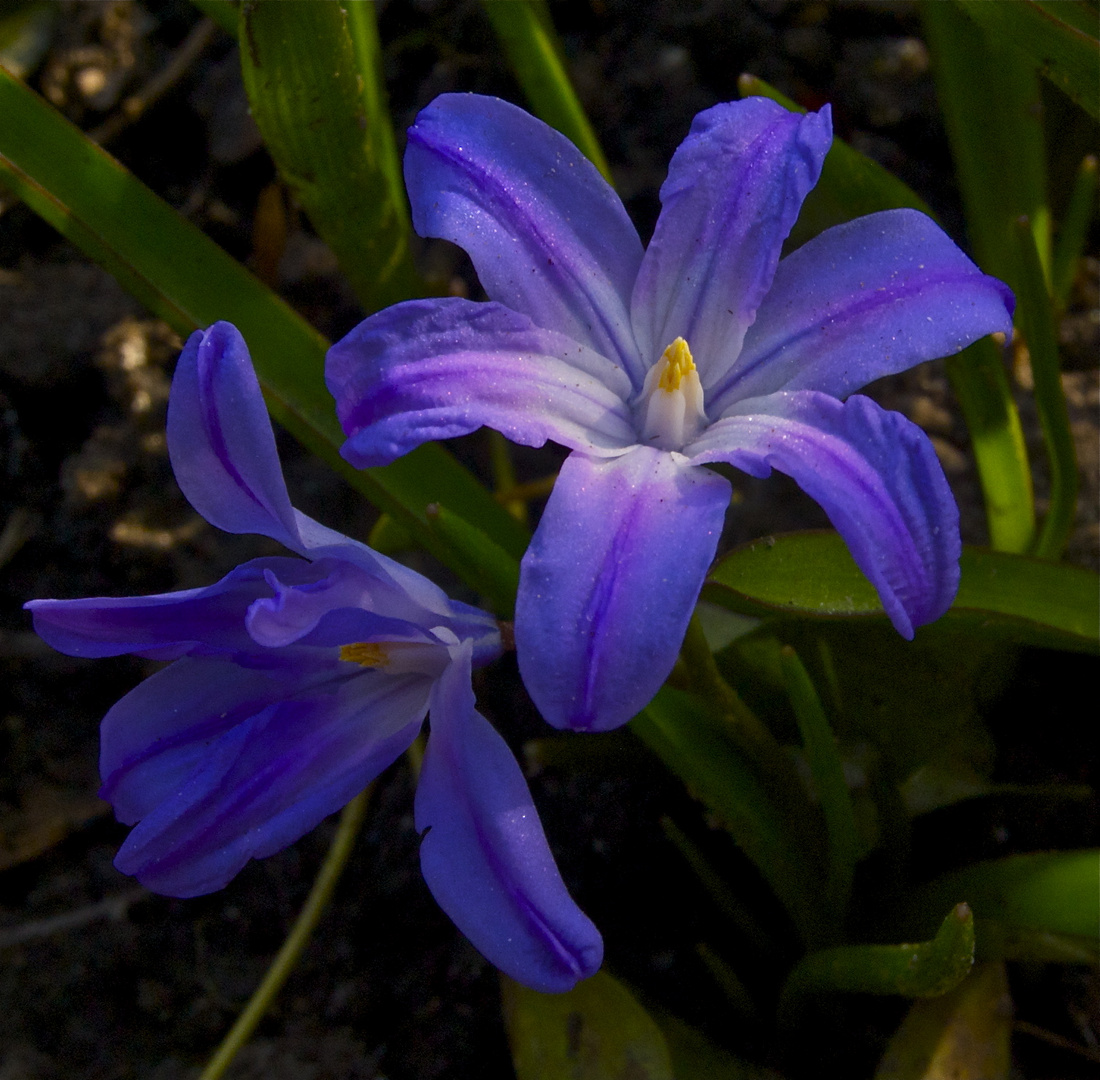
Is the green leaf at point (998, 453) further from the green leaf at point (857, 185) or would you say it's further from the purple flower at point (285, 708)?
the purple flower at point (285, 708)

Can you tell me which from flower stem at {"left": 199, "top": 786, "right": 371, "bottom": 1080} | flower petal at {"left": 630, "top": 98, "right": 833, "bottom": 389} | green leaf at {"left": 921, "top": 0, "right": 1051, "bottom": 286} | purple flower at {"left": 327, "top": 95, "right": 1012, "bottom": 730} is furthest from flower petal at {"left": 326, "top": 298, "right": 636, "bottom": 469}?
green leaf at {"left": 921, "top": 0, "right": 1051, "bottom": 286}

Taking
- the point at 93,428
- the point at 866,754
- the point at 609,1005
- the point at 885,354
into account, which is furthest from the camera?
the point at 93,428

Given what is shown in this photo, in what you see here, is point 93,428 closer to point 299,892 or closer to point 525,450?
point 525,450

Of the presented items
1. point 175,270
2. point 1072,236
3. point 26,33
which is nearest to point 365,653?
point 175,270

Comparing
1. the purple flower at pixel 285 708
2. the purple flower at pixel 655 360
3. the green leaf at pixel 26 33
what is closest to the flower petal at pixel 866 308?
the purple flower at pixel 655 360

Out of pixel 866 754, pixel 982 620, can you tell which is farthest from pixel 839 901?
pixel 982 620

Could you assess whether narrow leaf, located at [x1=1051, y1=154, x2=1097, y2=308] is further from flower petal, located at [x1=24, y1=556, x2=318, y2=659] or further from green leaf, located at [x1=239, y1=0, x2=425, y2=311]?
flower petal, located at [x1=24, y1=556, x2=318, y2=659]

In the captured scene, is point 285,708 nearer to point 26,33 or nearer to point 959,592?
point 959,592
